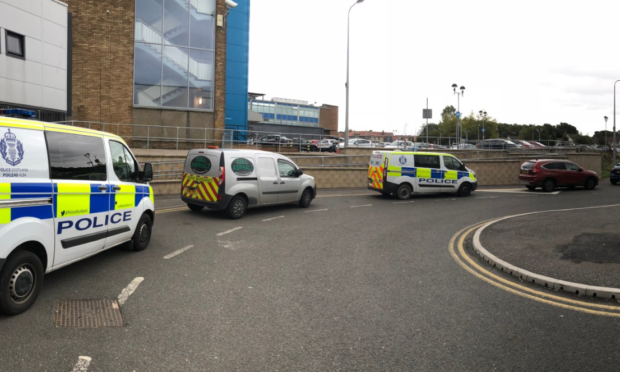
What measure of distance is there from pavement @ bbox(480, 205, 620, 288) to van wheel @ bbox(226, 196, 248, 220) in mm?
6083

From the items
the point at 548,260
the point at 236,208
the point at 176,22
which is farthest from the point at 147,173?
the point at 176,22

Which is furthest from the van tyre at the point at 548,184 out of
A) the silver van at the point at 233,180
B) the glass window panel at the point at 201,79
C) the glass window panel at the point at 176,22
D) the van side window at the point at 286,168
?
the glass window panel at the point at 176,22

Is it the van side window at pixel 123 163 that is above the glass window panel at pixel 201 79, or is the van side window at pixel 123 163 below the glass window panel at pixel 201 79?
below

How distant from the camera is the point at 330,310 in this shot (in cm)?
566

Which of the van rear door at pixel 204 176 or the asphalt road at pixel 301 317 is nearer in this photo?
the asphalt road at pixel 301 317

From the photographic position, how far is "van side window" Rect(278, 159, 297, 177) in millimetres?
14445

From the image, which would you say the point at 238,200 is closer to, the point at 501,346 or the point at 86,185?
the point at 86,185

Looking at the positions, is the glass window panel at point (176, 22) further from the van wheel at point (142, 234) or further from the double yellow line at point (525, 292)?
the double yellow line at point (525, 292)

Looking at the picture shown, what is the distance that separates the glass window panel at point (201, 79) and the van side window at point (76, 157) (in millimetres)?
20115

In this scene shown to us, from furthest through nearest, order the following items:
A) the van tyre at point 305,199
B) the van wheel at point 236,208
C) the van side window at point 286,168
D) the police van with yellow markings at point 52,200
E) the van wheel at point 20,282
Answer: the van tyre at point 305,199 < the van side window at point 286,168 < the van wheel at point 236,208 < the police van with yellow markings at point 52,200 < the van wheel at point 20,282

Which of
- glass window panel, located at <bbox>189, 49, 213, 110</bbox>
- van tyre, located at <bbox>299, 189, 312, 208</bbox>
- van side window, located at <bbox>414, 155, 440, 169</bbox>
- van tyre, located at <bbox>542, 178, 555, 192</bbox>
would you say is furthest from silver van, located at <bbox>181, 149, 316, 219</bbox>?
van tyre, located at <bbox>542, 178, 555, 192</bbox>

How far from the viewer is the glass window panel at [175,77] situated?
2605 cm

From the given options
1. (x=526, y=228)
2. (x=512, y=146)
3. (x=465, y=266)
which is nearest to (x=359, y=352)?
(x=465, y=266)

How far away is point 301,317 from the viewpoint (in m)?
5.39
